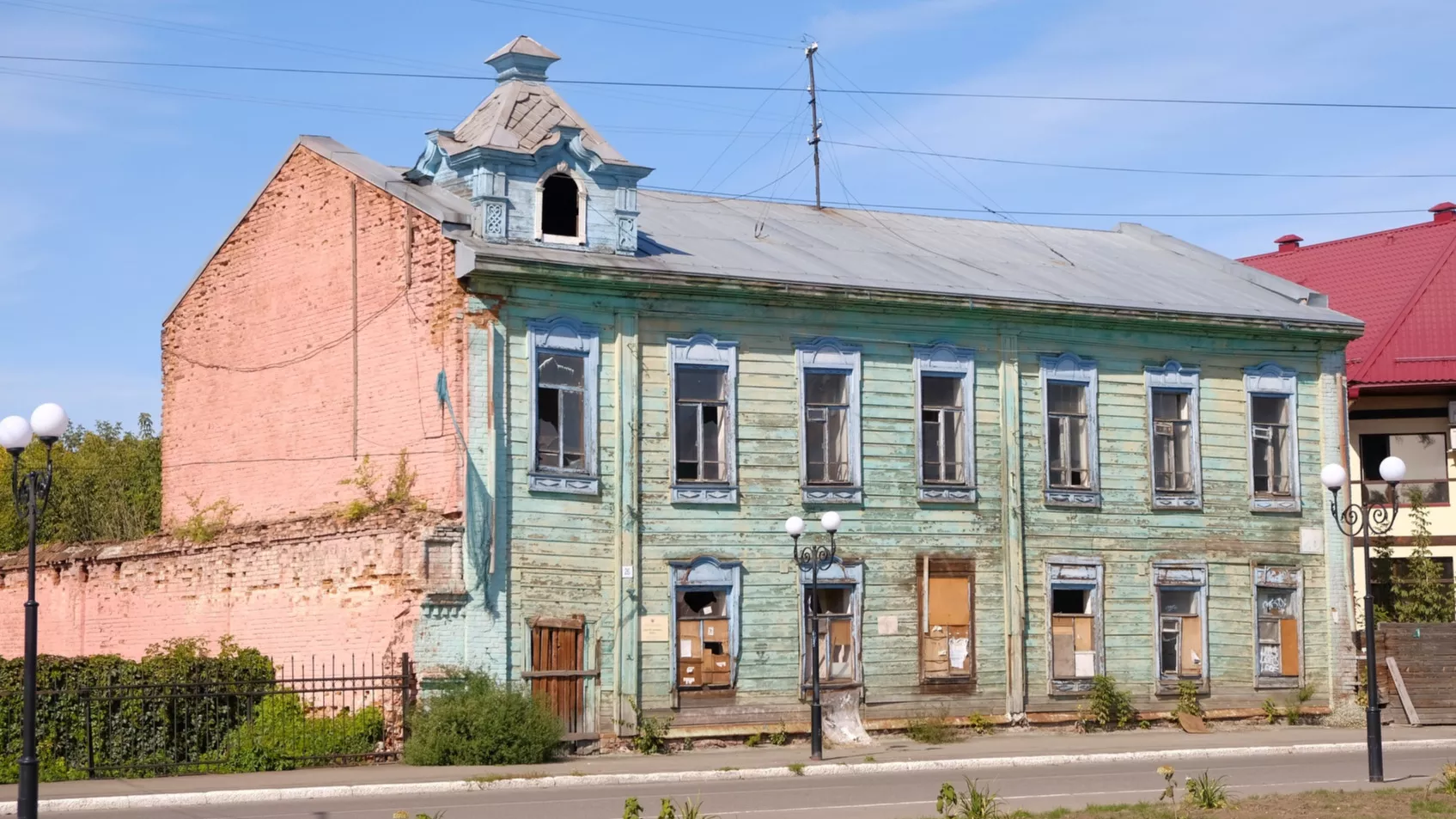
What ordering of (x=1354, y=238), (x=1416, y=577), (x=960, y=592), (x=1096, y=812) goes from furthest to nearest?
1. (x=1354, y=238)
2. (x=1416, y=577)
3. (x=960, y=592)
4. (x=1096, y=812)

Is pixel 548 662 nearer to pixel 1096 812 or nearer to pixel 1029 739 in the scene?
pixel 1029 739

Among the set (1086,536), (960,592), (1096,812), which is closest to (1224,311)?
(1086,536)

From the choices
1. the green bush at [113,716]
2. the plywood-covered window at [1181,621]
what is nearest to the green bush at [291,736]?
the green bush at [113,716]

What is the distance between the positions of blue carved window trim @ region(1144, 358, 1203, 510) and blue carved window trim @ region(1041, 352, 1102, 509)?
1138 millimetres

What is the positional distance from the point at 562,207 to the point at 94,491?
1695 inches

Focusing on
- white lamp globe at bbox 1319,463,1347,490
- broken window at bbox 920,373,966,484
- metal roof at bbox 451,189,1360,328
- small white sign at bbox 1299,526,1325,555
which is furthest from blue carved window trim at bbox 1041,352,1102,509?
white lamp globe at bbox 1319,463,1347,490

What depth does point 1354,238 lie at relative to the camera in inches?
1726

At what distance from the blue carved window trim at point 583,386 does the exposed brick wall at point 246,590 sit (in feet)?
5.81

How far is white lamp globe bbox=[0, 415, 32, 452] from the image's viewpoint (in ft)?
55.1

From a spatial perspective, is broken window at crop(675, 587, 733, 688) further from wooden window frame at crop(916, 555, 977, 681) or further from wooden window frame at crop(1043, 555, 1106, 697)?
wooden window frame at crop(1043, 555, 1106, 697)

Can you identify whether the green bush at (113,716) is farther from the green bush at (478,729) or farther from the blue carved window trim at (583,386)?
the blue carved window trim at (583,386)

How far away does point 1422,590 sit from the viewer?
34531 millimetres

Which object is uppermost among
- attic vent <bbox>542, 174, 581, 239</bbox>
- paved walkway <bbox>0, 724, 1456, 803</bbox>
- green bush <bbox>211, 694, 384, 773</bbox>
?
attic vent <bbox>542, 174, 581, 239</bbox>

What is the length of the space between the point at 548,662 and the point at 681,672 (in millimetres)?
2165
